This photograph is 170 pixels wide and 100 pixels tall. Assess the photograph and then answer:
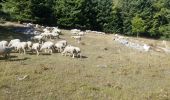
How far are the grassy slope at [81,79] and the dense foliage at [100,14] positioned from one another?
38.6 metres

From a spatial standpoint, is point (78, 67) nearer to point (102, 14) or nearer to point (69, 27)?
point (69, 27)

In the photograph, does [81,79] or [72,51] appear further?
[72,51]

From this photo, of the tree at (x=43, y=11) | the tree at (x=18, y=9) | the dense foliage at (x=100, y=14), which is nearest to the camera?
the tree at (x=18, y=9)

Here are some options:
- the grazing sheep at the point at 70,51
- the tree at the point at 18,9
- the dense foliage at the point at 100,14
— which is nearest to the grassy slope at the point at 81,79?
the grazing sheep at the point at 70,51

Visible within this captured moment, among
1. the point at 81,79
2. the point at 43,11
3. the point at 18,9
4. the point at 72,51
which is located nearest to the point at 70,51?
the point at 72,51

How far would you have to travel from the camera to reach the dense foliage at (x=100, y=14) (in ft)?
226

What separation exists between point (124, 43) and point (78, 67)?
947 inches

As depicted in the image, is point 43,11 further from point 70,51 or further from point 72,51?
point 72,51

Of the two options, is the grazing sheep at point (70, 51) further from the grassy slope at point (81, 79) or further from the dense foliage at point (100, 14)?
the dense foliage at point (100, 14)

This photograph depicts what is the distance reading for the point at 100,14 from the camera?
280 ft

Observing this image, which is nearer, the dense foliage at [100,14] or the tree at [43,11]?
the dense foliage at [100,14]

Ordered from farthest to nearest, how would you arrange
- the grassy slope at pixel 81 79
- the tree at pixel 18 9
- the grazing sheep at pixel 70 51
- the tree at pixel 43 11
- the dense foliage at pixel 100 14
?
the tree at pixel 43 11 → the dense foliage at pixel 100 14 → the tree at pixel 18 9 → the grazing sheep at pixel 70 51 → the grassy slope at pixel 81 79

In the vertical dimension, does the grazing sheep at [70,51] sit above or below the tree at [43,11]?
below

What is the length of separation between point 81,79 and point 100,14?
204 feet
